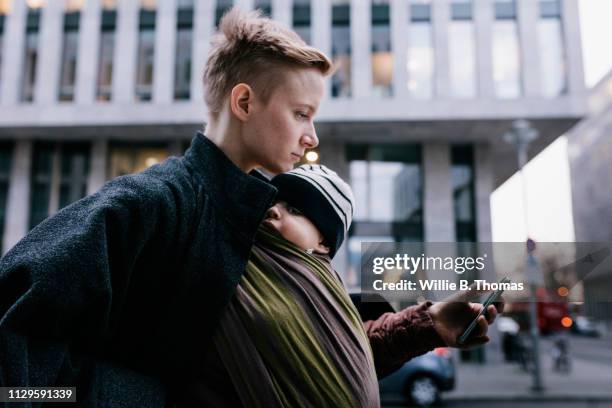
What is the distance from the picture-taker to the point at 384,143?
21547 millimetres

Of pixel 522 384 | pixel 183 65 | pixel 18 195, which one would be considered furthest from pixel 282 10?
pixel 522 384

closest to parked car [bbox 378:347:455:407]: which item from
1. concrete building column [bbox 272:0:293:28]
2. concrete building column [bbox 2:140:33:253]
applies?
concrete building column [bbox 272:0:293:28]

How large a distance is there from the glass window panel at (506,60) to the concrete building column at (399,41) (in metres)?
3.23

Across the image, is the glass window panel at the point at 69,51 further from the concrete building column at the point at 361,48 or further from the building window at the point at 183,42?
the concrete building column at the point at 361,48

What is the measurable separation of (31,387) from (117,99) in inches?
837

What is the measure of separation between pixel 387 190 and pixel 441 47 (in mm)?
5492

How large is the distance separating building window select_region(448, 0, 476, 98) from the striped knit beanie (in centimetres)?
1973

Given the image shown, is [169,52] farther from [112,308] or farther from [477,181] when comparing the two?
[112,308]

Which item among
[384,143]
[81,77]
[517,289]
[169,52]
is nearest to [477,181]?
[384,143]

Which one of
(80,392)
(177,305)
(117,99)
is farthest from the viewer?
(117,99)

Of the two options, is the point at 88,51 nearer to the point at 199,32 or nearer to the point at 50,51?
the point at 50,51

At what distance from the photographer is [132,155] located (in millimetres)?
A: 21734

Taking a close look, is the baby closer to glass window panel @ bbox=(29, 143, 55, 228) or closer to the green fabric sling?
the green fabric sling

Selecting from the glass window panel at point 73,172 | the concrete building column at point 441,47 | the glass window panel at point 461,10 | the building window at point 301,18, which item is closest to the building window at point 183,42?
the building window at point 301,18
